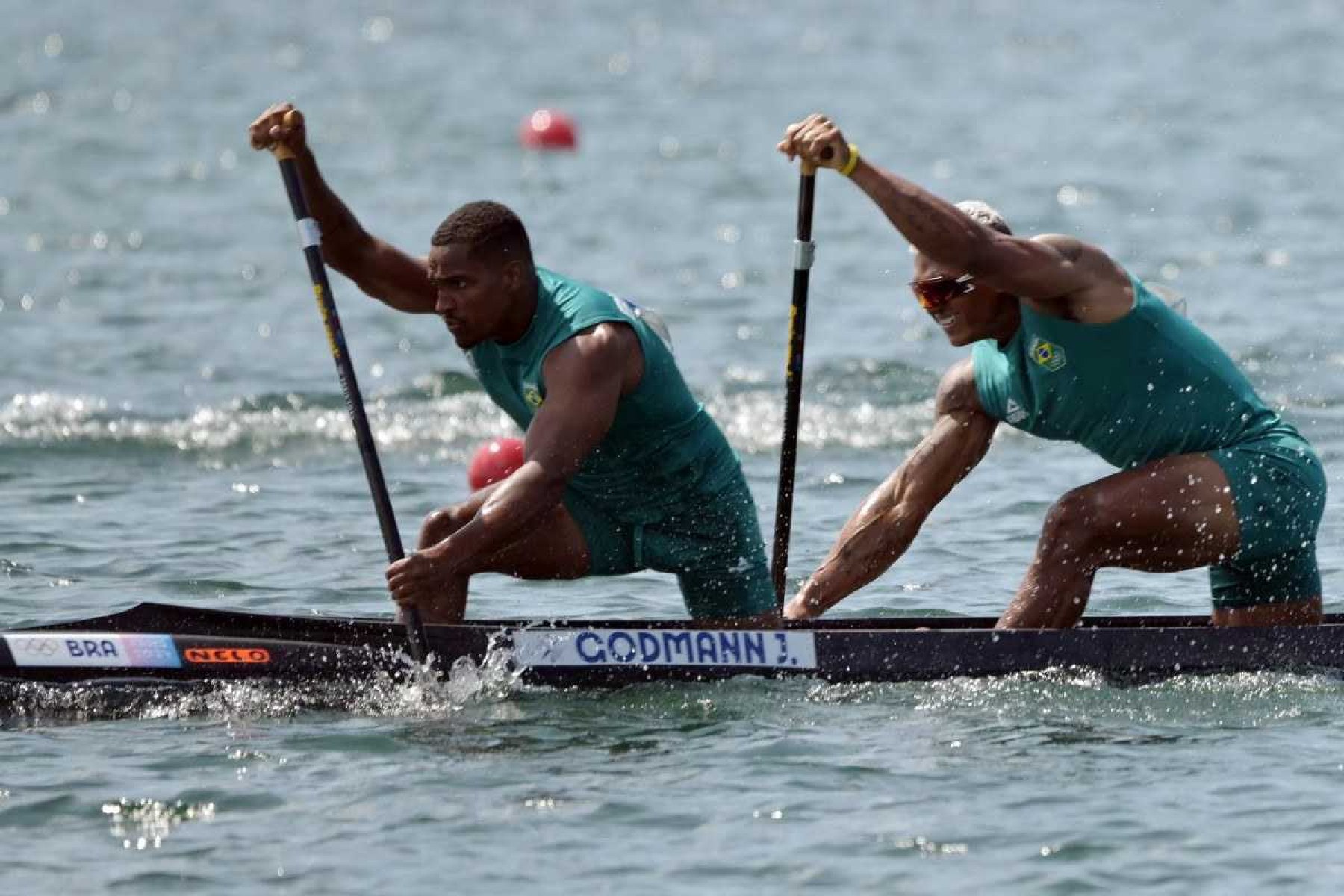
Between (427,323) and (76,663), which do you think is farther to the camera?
(427,323)

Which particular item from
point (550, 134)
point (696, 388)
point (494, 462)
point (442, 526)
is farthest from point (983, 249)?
point (550, 134)

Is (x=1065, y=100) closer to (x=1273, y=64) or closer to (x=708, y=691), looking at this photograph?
(x=1273, y=64)

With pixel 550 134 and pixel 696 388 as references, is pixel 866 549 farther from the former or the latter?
pixel 550 134

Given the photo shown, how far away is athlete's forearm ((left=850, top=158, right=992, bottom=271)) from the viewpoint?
26.0ft

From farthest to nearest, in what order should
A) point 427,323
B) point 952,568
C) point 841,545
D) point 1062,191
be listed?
point 1062,191, point 427,323, point 952,568, point 841,545

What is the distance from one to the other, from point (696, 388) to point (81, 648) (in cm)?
836

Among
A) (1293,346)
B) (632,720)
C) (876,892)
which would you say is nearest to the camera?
(876,892)

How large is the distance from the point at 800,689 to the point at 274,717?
187 cm

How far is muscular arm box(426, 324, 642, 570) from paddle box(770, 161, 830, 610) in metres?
1.20

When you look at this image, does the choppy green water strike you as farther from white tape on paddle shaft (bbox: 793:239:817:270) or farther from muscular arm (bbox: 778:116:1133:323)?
white tape on paddle shaft (bbox: 793:239:817:270)

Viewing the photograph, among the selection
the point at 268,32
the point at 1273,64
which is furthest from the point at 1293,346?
the point at 268,32

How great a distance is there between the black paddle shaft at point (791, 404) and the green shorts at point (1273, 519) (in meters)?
1.67

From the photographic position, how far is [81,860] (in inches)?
279

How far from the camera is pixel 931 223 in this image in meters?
7.92
